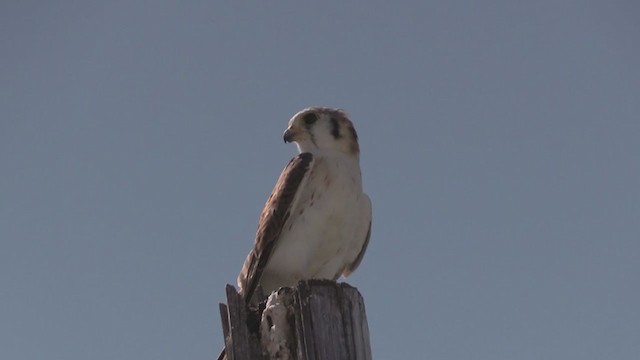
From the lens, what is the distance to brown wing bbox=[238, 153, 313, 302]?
6309 mm

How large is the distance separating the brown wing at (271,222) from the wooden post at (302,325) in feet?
6.62

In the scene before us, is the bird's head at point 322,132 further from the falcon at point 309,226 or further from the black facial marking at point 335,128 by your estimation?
the falcon at point 309,226

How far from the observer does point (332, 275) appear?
6824 millimetres

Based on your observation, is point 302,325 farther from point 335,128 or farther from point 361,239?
point 335,128

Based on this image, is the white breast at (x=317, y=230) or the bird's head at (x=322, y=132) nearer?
the white breast at (x=317, y=230)

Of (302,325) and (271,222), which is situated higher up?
(271,222)

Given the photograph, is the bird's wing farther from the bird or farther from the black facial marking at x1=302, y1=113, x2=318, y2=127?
the black facial marking at x1=302, y1=113, x2=318, y2=127

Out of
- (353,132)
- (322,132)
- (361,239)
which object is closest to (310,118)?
(322,132)

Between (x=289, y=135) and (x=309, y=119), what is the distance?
19cm

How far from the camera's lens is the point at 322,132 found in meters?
7.33

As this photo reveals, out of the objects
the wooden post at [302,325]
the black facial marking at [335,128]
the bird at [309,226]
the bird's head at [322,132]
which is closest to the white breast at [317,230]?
the bird at [309,226]

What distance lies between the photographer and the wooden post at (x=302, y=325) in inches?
151

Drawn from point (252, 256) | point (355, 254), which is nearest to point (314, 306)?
point (252, 256)

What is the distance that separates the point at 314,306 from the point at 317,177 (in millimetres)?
2842
